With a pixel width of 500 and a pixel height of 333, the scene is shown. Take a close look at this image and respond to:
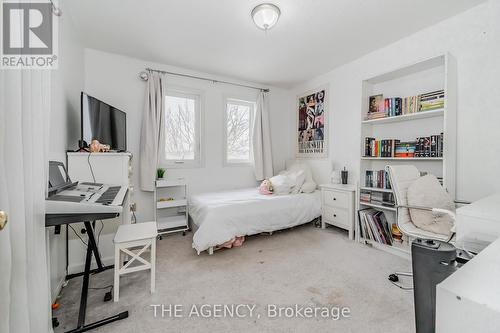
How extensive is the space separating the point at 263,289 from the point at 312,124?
9.56 feet

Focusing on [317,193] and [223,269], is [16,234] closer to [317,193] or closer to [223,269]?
[223,269]

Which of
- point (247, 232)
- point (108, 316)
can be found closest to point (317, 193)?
point (247, 232)

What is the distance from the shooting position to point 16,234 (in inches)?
28.9

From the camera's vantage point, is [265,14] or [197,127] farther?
[197,127]

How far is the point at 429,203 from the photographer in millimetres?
1846

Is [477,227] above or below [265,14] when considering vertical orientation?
below

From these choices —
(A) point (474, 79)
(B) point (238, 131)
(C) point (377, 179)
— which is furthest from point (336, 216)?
(B) point (238, 131)

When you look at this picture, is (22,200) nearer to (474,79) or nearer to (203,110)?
(203,110)

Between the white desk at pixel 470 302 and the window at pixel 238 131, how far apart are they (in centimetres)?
335

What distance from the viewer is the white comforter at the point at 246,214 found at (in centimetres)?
233

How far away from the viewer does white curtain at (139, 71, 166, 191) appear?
2973mm

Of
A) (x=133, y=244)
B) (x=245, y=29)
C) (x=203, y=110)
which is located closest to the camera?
(x=133, y=244)

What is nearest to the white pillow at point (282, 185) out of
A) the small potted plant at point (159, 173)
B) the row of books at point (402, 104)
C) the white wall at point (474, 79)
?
the row of books at point (402, 104)

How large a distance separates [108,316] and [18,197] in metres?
1.21
